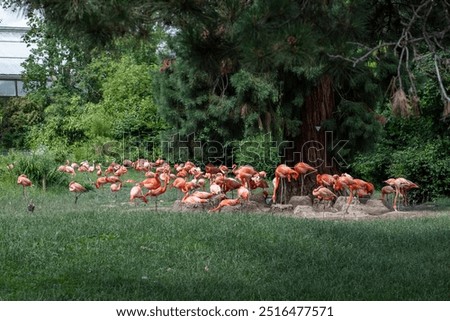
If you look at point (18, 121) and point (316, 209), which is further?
point (18, 121)

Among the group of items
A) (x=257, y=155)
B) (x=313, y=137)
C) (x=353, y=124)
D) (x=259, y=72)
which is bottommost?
(x=257, y=155)

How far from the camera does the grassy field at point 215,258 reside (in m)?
5.80

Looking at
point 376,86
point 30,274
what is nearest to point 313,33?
point 30,274

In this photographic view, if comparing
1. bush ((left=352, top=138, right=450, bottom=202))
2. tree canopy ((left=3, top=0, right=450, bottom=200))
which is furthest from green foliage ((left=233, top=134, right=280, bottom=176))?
bush ((left=352, top=138, right=450, bottom=202))

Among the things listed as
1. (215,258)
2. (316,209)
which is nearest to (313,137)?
(316,209)

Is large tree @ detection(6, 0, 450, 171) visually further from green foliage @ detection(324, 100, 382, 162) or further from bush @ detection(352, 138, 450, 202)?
bush @ detection(352, 138, 450, 202)

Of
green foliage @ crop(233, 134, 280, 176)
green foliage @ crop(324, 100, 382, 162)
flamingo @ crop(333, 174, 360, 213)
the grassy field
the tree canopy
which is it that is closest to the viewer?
the tree canopy

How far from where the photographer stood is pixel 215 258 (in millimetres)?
6816

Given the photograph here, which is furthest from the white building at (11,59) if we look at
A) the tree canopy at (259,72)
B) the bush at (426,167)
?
the bush at (426,167)

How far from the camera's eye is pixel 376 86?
1248cm

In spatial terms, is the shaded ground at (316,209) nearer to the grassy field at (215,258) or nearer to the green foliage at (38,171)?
the grassy field at (215,258)

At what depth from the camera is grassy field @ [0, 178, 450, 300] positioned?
228 inches

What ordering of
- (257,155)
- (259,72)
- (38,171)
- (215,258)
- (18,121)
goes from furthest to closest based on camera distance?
1. (18,121)
2. (257,155)
3. (38,171)
4. (215,258)
5. (259,72)

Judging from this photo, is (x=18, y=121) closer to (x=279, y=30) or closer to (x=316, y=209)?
(x=316, y=209)
